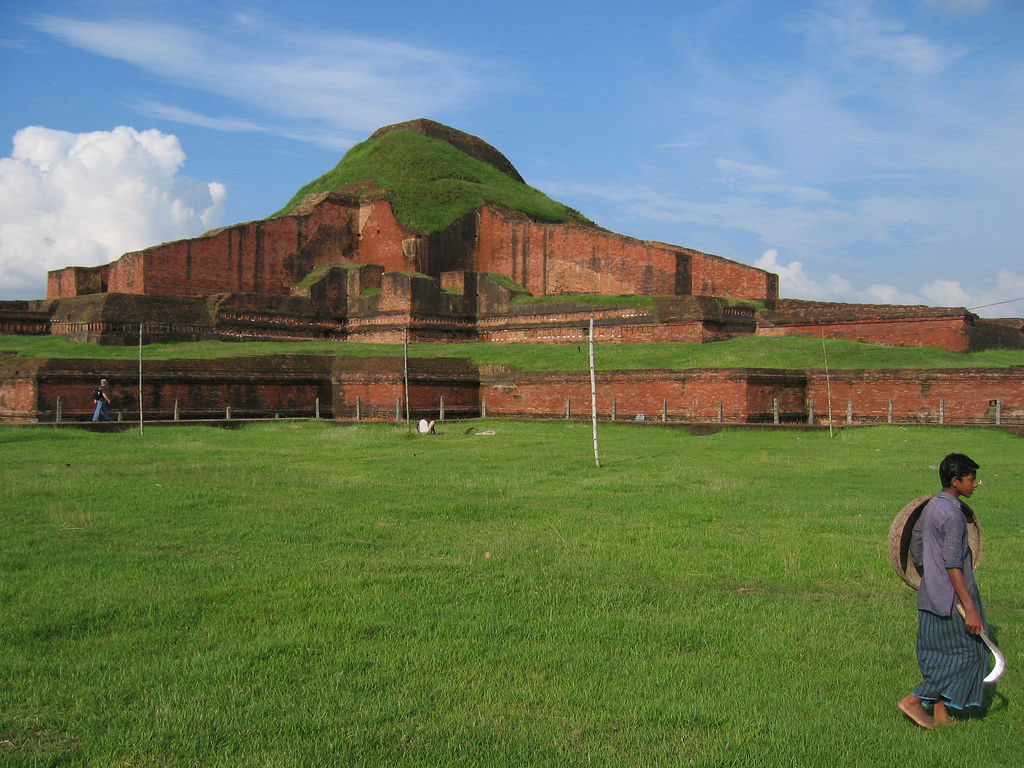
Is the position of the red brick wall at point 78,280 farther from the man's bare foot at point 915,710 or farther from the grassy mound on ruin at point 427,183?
the man's bare foot at point 915,710

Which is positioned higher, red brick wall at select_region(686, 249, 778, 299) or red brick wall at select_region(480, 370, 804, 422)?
red brick wall at select_region(686, 249, 778, 299)

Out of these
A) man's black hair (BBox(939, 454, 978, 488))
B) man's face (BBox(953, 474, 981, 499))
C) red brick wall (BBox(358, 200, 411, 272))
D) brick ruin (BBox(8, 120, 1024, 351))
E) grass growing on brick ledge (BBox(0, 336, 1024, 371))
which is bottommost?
man's face (BBox(953, 474, 981, 499))

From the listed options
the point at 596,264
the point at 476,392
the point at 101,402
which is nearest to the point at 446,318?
the point at 596,264

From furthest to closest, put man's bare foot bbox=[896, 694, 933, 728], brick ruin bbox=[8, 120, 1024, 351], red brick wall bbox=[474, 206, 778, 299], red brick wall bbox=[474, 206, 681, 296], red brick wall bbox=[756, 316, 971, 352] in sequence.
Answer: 1. red brick wall bbox=[474, 206, 681, 296]
2. red brick wall bbox=[474, 206, 778, 299]
3. brick ruin bbox=[8, 120, 1024, 351]
4. red brick wall bbox=[756, 316, 971, 352]
5. man's bare foot bbox=[896, 694, 933, 728]

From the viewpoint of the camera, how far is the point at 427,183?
33344 mm

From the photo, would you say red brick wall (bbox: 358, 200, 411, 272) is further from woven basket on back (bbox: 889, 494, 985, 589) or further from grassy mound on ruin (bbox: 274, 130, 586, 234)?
woven basket on back (bbox: 889, 494, 985, 589)

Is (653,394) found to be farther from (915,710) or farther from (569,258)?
(915,710)

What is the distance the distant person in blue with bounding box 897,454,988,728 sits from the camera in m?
3.47

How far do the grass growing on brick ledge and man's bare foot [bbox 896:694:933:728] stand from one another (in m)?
14.7

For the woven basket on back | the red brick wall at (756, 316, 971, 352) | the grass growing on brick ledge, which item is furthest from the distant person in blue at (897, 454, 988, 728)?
the red brick wall at (756, 316, 971, 352)

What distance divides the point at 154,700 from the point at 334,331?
2483 centimetres

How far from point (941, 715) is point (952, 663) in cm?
20

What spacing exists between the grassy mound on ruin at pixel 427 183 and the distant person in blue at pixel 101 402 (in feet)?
49.5

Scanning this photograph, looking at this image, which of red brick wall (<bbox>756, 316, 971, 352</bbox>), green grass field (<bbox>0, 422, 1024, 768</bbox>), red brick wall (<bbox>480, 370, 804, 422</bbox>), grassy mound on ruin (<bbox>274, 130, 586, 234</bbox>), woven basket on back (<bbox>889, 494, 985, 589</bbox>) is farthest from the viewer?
grassy mound on ruin (<bbox>274, 130, 586, 234</bbox>)
